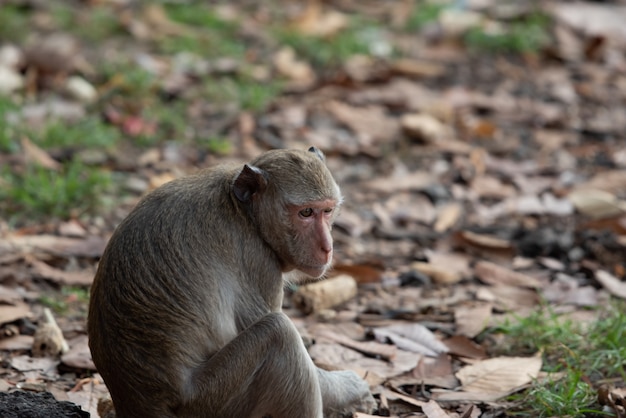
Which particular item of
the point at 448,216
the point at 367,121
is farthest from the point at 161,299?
the point at 367,121

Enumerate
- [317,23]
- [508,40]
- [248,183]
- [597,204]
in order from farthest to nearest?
[317,23] < [508,40] < [597,204] < [248,183]

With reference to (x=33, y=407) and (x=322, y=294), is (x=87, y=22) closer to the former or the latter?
(x=322, y=294)

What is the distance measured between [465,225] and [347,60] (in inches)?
164

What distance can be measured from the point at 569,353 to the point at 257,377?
2.39 metres

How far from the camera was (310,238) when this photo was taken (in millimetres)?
5223

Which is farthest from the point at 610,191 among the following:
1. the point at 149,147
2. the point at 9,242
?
the point at 9,242

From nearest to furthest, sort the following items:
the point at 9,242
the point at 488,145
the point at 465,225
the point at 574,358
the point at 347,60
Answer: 1. the point at 574,358
2. the point at 9,242
3. the point at 465,225
4. the point at 488,145
5. the point at 347,60

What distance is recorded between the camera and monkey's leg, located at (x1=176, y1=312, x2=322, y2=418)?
4.62m

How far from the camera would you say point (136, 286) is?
4672 mm

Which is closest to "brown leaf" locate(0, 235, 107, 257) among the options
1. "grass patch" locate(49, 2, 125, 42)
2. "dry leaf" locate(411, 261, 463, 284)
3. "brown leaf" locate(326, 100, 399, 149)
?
"dry leaf" locate(411, 261, 463, 284)

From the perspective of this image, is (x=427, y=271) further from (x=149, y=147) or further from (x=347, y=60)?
(x=347, y=60)

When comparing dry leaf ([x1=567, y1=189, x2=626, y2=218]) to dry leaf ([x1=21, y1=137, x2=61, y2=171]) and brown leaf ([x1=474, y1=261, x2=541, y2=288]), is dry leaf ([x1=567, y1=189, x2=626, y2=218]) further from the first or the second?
dry leaf ([x1=21, y1=137, x2=61, y2=171])

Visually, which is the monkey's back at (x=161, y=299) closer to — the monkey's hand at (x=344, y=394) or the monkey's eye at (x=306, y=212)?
the monkey's eye at (x=306, y=212)

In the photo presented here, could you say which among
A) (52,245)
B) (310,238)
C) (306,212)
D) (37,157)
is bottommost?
(52,245)
